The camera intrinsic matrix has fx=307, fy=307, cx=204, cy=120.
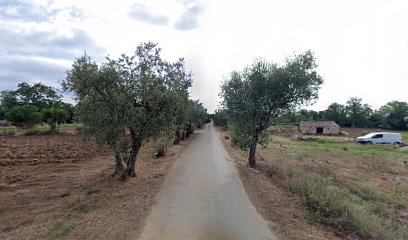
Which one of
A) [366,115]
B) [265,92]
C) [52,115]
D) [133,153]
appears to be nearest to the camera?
[133,153]

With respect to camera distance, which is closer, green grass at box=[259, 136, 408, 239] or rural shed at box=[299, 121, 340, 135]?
green grass at box=[259, 136, 408, 239]

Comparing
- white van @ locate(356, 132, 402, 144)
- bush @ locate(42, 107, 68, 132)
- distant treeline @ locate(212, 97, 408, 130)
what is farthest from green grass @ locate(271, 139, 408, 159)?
distant treeline @ locate(212, 97, 408, 130)

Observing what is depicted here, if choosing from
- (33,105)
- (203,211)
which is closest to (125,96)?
(203,211)

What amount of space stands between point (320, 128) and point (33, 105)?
2817 inches

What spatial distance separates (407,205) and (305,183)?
212 inches

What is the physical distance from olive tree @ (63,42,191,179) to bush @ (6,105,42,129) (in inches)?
1724

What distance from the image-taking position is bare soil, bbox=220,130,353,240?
8883mm

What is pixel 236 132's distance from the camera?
2042 cm

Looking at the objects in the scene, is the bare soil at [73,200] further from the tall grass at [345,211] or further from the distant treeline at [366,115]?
the distant treeline at [366,115]

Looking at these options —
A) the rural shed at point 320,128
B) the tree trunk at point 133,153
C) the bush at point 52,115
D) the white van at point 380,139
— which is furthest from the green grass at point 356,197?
the rural shed at point 320,128

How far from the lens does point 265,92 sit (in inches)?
739

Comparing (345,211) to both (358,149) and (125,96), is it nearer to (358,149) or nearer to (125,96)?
(125,96)

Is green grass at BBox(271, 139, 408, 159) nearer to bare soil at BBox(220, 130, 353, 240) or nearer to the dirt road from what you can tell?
bare soil at BBox(220, 130, 353, 240)

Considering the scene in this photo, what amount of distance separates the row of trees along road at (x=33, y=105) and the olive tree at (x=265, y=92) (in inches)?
1648
